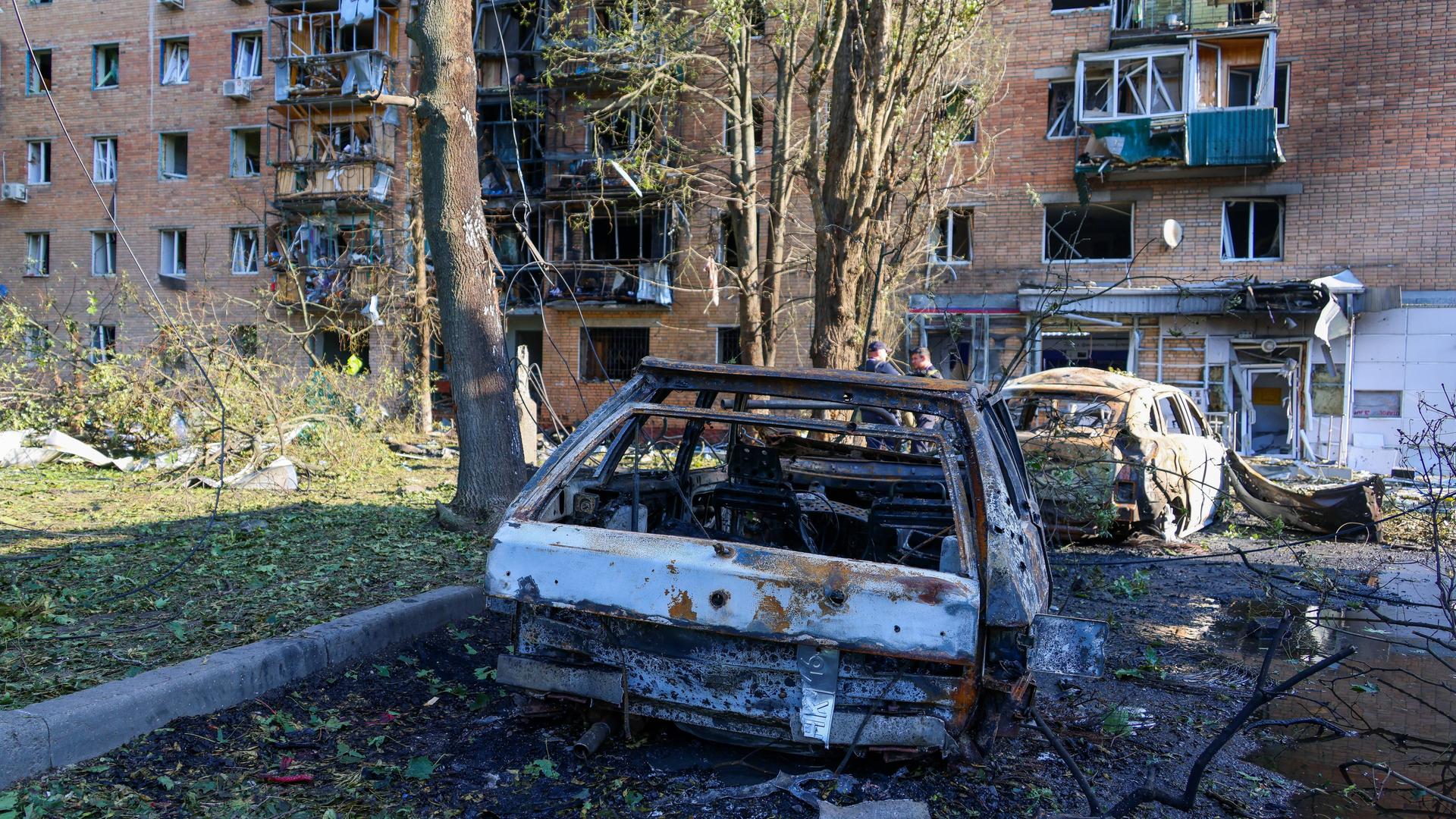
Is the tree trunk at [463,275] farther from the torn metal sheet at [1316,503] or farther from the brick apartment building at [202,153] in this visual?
the brick apartment building at [202,153]

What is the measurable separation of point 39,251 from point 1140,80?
1339 inches

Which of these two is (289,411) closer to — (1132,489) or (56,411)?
(56,411)

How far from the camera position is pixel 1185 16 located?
20.4 m

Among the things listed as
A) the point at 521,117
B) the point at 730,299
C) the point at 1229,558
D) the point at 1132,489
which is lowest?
the point at 1229,558

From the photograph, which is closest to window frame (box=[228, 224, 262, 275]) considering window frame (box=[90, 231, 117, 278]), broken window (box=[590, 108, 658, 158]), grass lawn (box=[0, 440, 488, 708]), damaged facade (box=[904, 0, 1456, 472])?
window frame (box=[90, 231, 117, 278])

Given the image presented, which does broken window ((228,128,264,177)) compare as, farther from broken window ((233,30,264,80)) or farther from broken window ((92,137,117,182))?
broken window ((92,137,117,182))

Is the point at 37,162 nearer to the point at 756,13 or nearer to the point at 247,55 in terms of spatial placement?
the point at 247,55

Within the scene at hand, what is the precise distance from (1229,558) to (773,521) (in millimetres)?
6691

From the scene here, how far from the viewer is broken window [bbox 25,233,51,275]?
103 feet

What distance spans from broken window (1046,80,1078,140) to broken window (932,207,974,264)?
8.27ft

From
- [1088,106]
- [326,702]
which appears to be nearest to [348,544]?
[326,702]

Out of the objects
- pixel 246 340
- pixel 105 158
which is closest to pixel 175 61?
pixel 105 158

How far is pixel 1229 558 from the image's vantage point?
9.15 meters

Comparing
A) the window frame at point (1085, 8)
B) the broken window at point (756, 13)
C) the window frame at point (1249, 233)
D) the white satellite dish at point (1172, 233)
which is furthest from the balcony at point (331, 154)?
the window frame at point (1249, 233)
